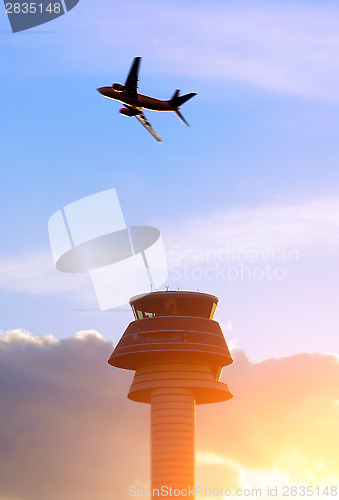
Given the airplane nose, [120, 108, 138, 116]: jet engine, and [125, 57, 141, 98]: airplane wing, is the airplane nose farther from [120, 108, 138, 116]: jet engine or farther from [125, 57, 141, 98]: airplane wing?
[125, 57, 141, 98]: airplane wing

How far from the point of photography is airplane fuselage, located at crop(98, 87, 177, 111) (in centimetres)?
15100

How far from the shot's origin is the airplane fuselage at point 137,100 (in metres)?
151

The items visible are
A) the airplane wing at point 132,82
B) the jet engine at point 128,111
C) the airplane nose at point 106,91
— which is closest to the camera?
the airplane wing at point 132,82

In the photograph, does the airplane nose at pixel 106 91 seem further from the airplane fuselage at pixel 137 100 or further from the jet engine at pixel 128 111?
the jet engine at pixel 128 111

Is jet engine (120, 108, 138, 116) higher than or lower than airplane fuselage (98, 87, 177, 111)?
lower

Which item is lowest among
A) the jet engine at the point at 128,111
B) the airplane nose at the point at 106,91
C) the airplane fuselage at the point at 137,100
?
the jet engine at the point at 128,111

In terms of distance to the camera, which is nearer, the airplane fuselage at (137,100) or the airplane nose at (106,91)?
the airplane fuselage at (137,100)

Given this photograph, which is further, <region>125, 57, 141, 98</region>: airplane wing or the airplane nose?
the airplane nose

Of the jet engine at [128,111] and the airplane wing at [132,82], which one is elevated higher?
the airplane wing at [132,82]

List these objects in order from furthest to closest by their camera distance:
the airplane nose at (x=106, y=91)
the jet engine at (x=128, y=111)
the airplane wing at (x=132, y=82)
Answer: the airplane nose at (x=106, y=91)
the jet engine at (x=128, y=111)
the airplane wing at (x=132, y=82)

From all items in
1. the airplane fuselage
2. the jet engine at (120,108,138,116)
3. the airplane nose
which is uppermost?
the airplane nose

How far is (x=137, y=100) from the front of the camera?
151125 mm

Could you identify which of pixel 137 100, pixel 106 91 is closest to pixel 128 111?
pixel 137 100

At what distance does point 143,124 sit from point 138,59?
1104 centimetres
